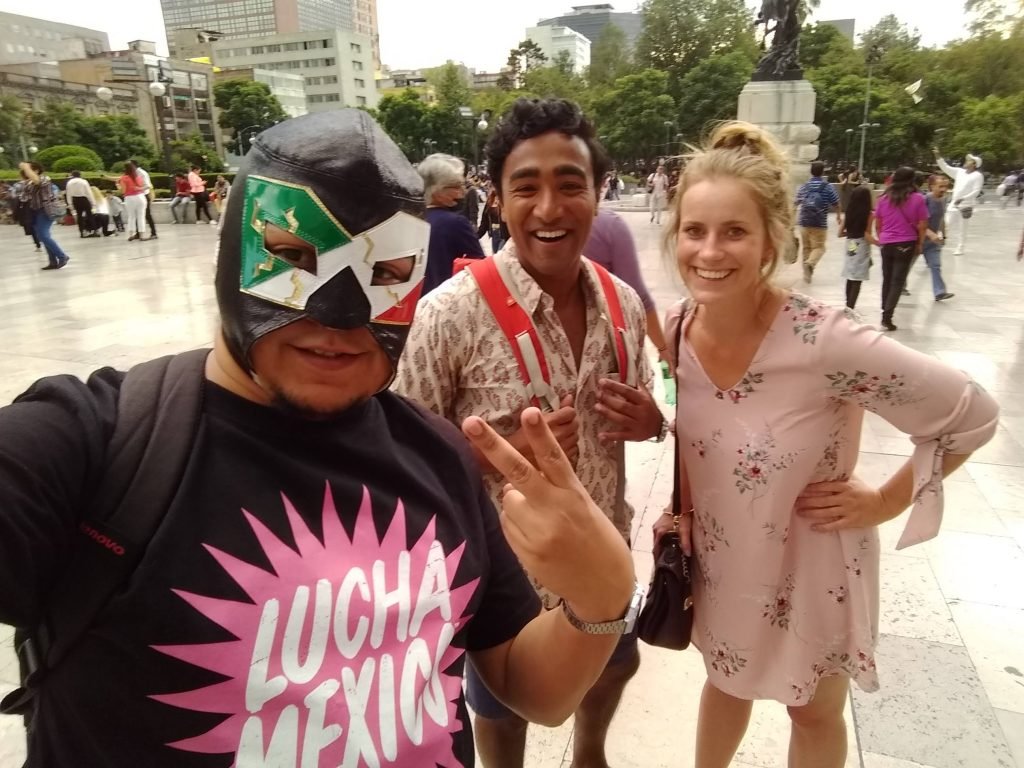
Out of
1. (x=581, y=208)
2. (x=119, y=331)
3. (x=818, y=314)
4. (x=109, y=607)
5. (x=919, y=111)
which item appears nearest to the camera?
(x=109, y=607)

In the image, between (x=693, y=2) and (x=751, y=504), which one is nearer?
(x=751, y=504)

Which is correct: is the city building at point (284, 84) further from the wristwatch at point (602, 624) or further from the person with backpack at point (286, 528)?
the wristwatch at point (602, 624)

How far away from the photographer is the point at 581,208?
1835mm

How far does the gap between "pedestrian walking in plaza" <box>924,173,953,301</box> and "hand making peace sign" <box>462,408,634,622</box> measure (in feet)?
30.6

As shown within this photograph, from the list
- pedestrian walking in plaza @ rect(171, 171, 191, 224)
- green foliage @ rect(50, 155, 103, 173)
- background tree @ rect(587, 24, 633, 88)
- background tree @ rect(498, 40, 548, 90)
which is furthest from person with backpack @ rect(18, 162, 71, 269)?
background tree @ rect(498, 40, 548, 90)

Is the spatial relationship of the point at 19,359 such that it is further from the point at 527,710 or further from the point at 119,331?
the point at 527,710

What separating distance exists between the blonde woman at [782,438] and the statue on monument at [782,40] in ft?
57.2

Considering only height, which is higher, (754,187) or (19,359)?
(754,187)

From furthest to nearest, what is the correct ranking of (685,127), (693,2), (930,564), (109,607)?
(693,2) → (685,127) → (930,564) → (109,607)

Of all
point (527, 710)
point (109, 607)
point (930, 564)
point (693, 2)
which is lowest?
point (930, 564)

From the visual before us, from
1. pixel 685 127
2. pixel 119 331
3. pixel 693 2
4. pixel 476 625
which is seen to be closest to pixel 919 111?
pixel 685 127

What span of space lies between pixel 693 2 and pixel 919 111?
A: 80.4ft

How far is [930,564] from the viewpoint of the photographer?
135 inches

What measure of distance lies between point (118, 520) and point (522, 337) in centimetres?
110
